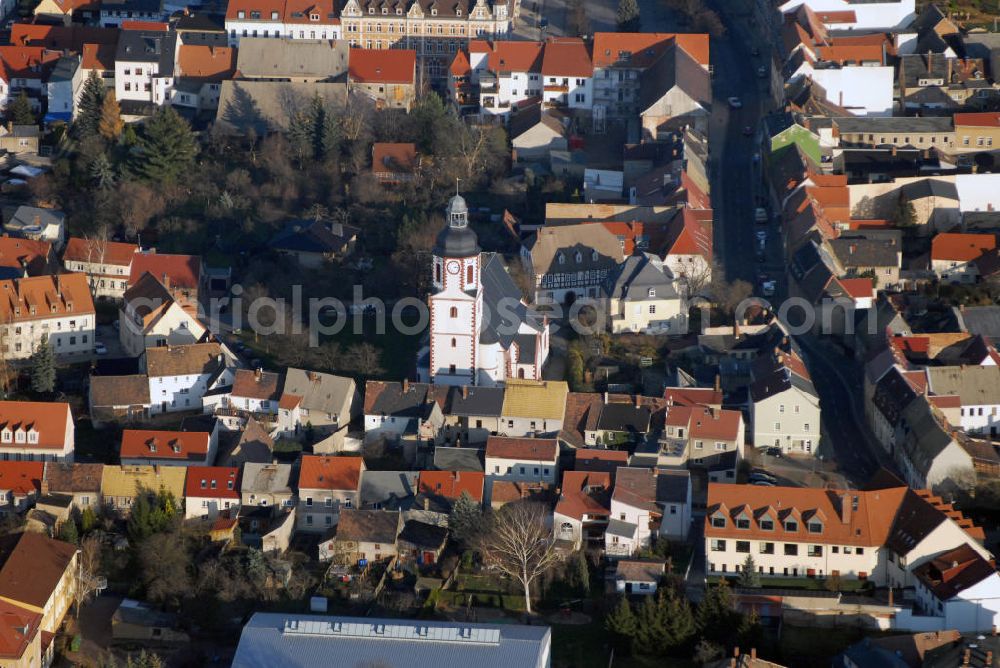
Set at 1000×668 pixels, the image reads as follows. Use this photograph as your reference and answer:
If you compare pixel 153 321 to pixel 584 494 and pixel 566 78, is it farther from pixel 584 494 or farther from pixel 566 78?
pixel 566 78

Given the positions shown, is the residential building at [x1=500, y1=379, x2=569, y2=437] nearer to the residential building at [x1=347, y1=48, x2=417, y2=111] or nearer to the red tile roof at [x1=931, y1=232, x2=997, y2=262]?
the red tile roof at [x1=931, y1=232, x2=997, y2=262]

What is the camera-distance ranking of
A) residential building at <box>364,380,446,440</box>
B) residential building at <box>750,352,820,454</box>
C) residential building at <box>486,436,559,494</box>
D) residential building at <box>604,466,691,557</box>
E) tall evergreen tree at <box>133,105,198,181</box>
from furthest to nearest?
tall evergreen tree at <box>133,105,198,181</box> < residential building at <box>364,380,446,440</box> < residential building at <box>750,352,820,454</box> < residential building at <box>486,436,559,494</box> < residential building at <box>604,466,691,557</box>

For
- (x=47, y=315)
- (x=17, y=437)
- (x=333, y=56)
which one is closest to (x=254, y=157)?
(x=333, y=56)

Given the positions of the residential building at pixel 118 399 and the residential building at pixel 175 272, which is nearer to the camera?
the residential building at pixel 118 399

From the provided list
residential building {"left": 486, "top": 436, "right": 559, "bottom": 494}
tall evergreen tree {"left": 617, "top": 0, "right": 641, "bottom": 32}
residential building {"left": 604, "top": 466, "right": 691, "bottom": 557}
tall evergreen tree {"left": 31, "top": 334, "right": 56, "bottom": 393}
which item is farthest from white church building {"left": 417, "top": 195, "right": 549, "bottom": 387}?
tall evergreen tree {"left": 617, "top": 0, "right": 641, "bottom": 32}

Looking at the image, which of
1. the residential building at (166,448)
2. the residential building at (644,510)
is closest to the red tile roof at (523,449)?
the residential building at (644,510)

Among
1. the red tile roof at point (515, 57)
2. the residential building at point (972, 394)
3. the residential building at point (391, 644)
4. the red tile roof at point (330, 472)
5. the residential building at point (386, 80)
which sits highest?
the red tile roof at point (515, 57)

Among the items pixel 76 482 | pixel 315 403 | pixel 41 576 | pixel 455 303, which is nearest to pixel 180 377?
pixel 315 403

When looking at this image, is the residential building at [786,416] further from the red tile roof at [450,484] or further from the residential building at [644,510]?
the red tile roof at [450,484]
